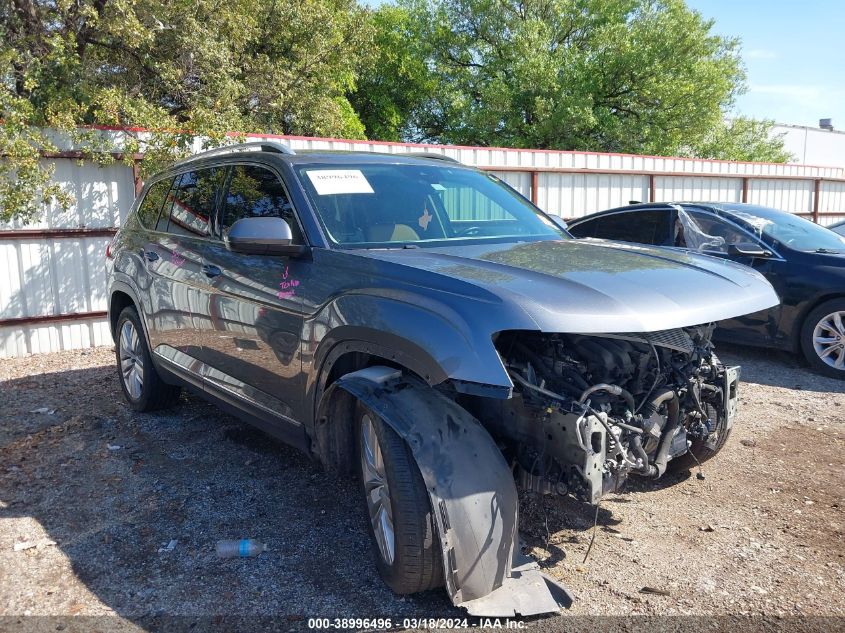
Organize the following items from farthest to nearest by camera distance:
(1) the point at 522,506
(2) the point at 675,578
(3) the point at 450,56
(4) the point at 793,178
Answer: (3) the point at 450,56 → (4) the point at 793,178 → (1) the point at 522,506 → (2) the point at 675,578

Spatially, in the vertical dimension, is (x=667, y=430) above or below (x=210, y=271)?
below

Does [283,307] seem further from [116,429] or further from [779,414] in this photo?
[779,414]

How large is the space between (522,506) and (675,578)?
0.91 metres

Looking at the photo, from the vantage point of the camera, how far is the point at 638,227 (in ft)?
27.0

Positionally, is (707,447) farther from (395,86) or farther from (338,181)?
(395,86)

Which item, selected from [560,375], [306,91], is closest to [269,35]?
[306,91]

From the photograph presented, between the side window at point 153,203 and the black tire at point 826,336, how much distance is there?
595cm

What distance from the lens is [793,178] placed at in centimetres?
1791

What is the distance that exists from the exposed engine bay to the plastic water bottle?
1317 millimetres

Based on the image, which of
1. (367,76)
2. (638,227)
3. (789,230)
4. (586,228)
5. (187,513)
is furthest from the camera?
(367,76)

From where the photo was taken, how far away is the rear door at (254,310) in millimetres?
3574

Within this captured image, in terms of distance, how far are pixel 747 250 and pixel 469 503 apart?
540 cm

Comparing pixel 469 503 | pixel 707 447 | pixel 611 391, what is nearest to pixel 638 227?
pixel 707 447

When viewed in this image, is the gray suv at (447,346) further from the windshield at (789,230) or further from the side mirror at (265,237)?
the windshield at (789,230)
